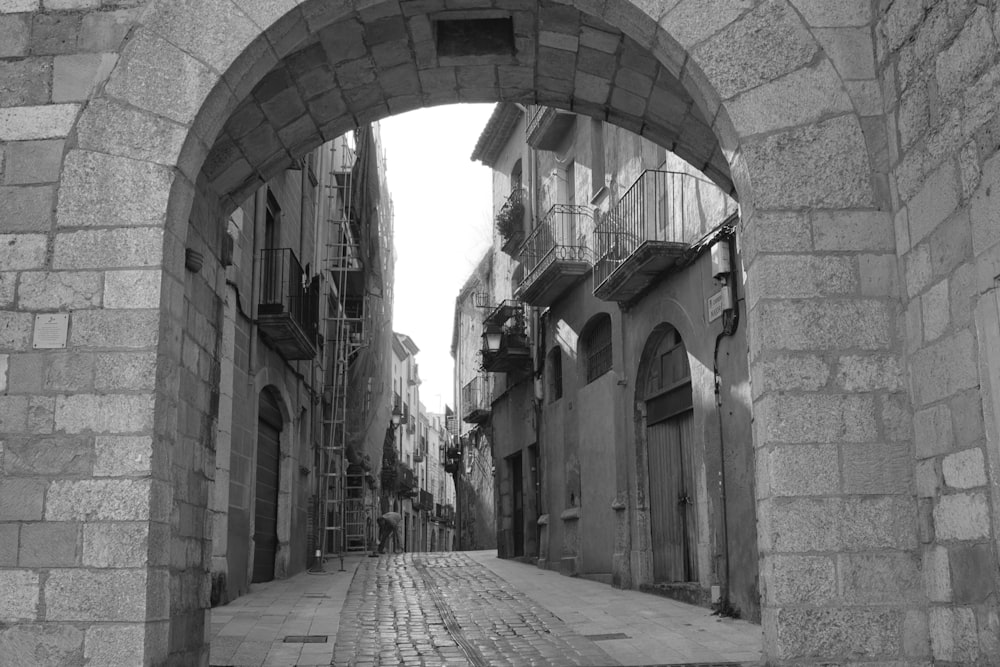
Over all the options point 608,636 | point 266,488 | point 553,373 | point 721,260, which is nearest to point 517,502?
point 553,373

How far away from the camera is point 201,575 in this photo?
675 cm

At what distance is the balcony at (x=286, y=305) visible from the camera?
43.6 feet

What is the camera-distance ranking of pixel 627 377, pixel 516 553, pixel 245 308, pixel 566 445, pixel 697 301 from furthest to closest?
pixel 516 553 → pixel 566 445 → pixel 627 377 → pixel 245 308 → pixel 697 301

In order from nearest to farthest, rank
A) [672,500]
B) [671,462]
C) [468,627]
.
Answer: [468,627] → [672,500] → [671,462]

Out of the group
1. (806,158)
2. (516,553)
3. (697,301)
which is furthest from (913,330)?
(516,553)

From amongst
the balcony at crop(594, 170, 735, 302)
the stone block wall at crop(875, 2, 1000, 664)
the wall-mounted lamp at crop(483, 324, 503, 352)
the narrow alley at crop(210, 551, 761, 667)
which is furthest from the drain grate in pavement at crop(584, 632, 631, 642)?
the wall-mounted lamp at crop(483, 324, 503, 352)

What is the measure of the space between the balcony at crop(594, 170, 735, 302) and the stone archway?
4.83 metres

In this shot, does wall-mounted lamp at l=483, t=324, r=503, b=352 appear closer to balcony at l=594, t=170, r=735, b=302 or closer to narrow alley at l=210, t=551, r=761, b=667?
balcony at l=594, t=170, r=735, b=302

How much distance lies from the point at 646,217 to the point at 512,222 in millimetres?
7864

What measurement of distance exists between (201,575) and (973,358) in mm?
4762

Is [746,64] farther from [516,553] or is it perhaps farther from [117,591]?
[516,553]

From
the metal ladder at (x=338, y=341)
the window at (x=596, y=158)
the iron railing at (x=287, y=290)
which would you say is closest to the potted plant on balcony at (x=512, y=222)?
the metal ladder at (x=338, y=341)

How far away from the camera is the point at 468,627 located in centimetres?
979

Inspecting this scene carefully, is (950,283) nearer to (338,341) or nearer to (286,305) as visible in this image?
(286,305)
